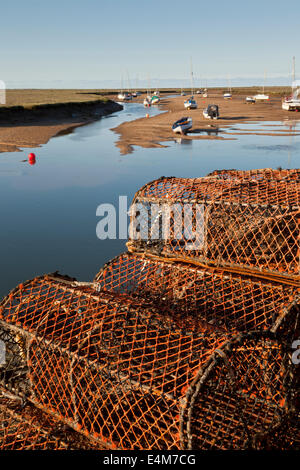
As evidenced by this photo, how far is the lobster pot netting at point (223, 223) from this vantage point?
3811mm

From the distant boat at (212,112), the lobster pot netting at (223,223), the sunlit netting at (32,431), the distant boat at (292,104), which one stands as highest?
the distant boat at (292,104)

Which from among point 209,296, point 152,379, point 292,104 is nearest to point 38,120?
point 292,104

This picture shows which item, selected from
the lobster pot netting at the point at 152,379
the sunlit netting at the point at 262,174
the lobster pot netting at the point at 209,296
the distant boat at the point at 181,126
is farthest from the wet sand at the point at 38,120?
the lobster pot netting at the point at 152,379

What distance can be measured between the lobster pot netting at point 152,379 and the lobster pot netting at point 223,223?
39.5 inches

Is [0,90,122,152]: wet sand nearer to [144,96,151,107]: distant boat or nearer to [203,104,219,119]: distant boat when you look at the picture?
[144,96,151,107]: distant boat

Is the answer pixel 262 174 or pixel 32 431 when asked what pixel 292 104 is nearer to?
pixel 262 174

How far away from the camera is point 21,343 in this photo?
342 cm

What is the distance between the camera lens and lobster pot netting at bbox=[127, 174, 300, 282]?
3.81 meters

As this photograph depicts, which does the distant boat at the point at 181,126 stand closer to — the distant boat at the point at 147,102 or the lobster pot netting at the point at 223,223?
the lobster pot netting at the point at 223,223

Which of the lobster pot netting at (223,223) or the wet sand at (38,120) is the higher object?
the wet sand at (38,120)

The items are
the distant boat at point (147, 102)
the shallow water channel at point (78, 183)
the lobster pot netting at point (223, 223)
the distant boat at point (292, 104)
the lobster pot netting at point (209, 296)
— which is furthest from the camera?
the distant boat at point (147, 102)

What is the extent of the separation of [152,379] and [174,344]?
48 centimetres

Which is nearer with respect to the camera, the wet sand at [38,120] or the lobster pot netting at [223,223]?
the lobster pot netting at [223,223]
